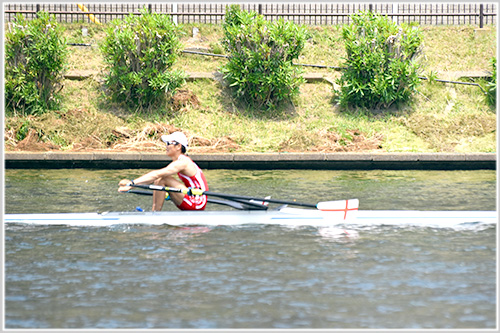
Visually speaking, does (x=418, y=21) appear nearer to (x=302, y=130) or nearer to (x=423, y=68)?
(x=423, y=68)

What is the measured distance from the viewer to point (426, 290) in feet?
19.9

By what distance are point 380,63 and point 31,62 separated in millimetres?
8735

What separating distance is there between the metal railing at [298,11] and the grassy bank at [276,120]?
1735 millimetres

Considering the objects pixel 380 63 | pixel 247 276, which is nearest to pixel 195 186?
pixel 247 276

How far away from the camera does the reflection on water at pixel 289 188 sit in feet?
34.7

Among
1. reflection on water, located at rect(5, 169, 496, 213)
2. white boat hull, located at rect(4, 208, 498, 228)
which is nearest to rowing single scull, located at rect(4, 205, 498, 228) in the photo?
white boat hull, located at rect(4, 208, 498, 228)

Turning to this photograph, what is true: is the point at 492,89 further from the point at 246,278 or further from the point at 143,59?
the point at 246,278

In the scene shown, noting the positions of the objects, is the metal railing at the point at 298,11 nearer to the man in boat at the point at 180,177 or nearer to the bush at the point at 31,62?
the bush at the point at 31,62

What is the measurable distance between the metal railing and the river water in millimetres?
12843

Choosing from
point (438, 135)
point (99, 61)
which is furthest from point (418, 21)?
point (99, 61)

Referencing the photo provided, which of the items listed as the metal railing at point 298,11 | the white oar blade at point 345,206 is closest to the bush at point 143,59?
the metal railing at point 298,11

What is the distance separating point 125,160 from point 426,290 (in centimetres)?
987

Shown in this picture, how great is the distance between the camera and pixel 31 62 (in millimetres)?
17922

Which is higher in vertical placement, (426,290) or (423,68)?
(423,68)
